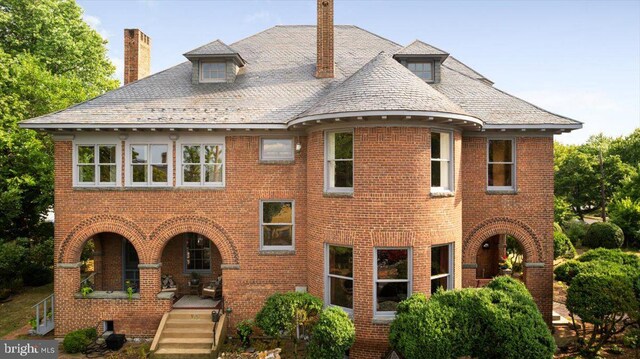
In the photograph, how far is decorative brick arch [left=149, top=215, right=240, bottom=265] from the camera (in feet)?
41.7

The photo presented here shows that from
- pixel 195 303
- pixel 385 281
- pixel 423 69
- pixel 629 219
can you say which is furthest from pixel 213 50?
pixel 629 219

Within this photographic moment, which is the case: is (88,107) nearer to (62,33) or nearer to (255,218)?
(255,218)

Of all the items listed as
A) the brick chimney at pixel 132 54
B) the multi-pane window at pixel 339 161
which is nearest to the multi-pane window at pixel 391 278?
the multi-pane window at pixel 339 161

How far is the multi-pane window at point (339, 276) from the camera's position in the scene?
36.4 ft

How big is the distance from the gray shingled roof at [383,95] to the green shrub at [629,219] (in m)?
28.7

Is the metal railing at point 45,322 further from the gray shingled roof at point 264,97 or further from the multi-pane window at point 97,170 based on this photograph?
the gray shingled roof at point 264,97

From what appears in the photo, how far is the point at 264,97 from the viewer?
13.4 metres

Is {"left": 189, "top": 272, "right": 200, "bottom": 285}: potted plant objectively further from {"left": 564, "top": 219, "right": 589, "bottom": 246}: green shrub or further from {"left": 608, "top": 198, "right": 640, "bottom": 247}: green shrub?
{"left": 608, "top": 198, "right": 640, "bottom": 247}: green shrub

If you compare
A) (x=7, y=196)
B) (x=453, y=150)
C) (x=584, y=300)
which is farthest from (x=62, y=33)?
(x=584, y=300)

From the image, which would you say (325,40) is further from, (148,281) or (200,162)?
(148,281)

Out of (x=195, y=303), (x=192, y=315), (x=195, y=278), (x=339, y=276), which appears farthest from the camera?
(x=195, y=278)

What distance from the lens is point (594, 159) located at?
4216 centimetres

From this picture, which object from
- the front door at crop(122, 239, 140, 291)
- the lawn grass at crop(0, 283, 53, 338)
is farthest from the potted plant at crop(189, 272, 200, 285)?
the lawn grass at crop(0, 283, 53, 338)
